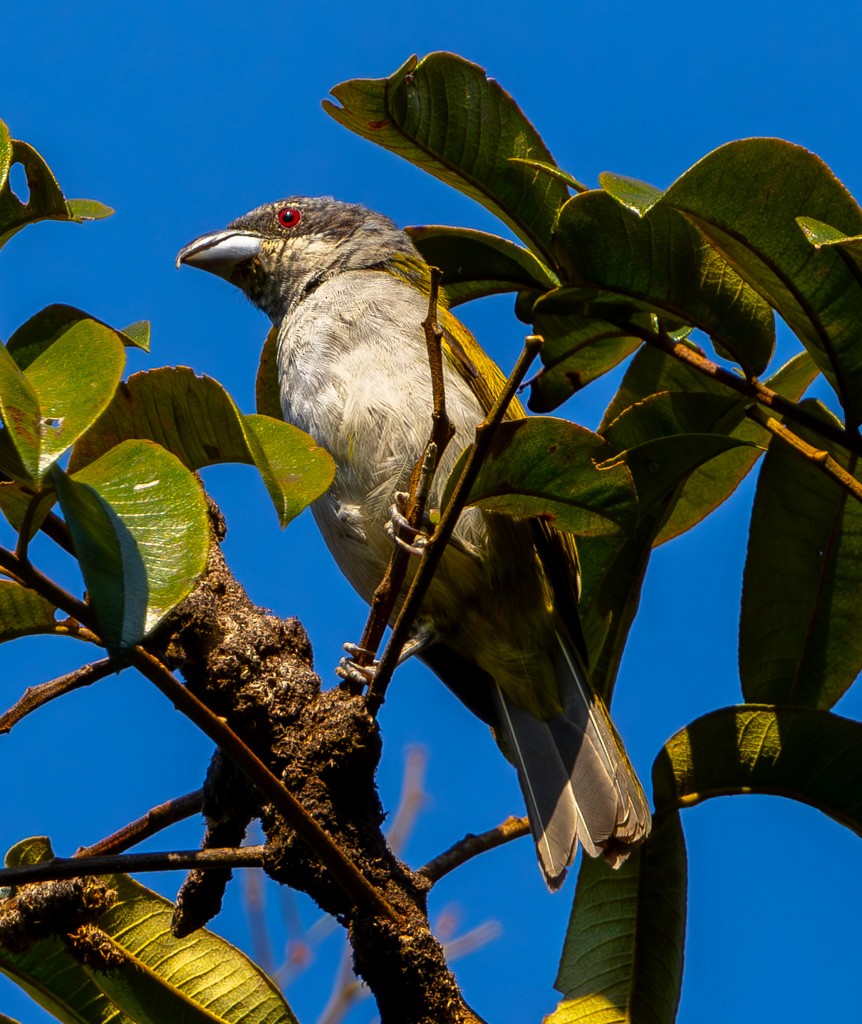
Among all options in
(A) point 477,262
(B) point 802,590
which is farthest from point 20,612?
(B) point 802,590

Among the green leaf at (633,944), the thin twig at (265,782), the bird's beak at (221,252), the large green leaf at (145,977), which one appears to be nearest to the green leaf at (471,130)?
the thin twig at (265,782)

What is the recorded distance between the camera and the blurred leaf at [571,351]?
210 cm

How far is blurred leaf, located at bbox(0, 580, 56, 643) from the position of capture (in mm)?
1836

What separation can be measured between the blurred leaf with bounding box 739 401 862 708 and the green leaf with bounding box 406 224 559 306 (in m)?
0.62

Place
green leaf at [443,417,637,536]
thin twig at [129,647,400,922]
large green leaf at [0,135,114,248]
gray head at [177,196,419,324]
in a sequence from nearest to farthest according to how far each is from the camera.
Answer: thin twig at [129,647,400,922], green leaf at [443,417,637,536], large green leaf at [0,135,114,248], gray head at [177,196,419,324]

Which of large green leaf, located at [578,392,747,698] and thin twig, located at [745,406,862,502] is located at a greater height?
large green leaf, located at [578,392,747,698]

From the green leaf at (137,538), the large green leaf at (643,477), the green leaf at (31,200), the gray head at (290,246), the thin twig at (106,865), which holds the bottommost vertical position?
the thin twig at (106,865)

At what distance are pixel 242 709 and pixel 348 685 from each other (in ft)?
0.61

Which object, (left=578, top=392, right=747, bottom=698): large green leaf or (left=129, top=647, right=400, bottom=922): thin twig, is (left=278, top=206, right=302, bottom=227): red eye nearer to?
(left=578, top=392, right=747, bottom=698): large green leaf

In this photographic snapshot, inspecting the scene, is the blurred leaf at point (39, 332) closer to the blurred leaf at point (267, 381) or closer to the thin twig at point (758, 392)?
the thin twig at point (758, 392)

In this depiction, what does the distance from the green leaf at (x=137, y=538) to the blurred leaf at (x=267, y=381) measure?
183 cm

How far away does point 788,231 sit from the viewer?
1.91 meters

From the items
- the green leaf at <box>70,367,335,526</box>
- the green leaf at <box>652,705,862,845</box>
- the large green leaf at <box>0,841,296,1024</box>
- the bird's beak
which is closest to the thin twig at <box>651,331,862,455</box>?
the green leaf at <box>652,705,862,845</box>

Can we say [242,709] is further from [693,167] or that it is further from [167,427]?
[693,167]
